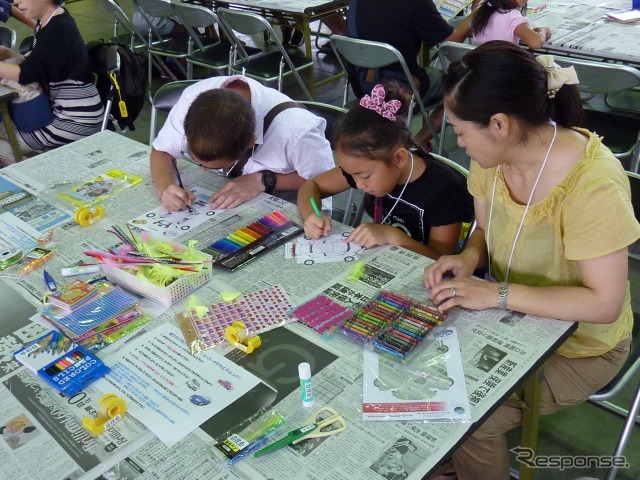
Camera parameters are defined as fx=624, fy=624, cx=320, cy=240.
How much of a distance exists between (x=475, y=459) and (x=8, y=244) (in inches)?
51.3

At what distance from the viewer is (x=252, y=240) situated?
1604 millimetres

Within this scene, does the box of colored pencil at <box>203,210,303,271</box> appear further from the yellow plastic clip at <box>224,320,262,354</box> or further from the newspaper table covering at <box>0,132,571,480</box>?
the yellow plastic clip at <box>224,320,262,354</box>

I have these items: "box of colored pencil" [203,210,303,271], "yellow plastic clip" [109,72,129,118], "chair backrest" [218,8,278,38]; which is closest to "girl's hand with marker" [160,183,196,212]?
"box of colored pencil" [203,210,303,271]

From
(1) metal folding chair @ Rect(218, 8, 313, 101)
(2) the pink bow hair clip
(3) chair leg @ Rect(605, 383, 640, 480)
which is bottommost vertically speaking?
(3) chair leg @ Rect(605, 383, 640, 480)

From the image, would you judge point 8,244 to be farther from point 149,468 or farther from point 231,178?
point 149,468

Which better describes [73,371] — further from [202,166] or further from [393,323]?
[202,166]

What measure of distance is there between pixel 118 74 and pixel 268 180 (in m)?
1.43

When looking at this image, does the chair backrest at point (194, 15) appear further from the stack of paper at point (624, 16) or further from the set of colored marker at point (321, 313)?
the set of colored marker at point (321, 313)

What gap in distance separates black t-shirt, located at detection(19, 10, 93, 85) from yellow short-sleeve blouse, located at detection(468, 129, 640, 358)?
6.99 ft

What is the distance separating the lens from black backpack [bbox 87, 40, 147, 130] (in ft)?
9.64

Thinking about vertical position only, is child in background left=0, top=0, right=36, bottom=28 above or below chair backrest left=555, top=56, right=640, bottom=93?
above

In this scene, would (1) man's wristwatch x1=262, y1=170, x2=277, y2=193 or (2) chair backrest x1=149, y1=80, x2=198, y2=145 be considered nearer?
(1) man's wristwatch x1=262, y1=170, x2=277, y2=193

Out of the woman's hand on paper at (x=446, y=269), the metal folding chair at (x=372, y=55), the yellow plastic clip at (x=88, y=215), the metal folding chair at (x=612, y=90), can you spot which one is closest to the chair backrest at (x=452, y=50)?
the metal folding chair at (x=372, y=55)

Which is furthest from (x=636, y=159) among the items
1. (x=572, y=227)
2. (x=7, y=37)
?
(x=7, y=37)
